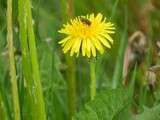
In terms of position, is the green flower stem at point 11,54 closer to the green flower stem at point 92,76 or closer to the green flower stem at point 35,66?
the green flower stem at point 35,66

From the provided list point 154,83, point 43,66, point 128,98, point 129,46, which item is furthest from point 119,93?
point 129,46

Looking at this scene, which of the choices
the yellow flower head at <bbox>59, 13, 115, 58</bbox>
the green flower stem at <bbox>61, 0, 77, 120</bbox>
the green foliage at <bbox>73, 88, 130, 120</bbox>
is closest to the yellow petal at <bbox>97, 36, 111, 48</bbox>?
the yellow flower head at <bbox>59, 13, 115, 58</bbox>

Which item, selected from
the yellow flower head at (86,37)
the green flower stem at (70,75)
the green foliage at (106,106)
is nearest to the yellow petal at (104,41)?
the yellow flower head at (86,37)

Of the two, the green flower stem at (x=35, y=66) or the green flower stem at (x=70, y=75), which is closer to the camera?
the green flower stem at (x=35, y=66)

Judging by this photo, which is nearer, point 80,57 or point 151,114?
point 151,114

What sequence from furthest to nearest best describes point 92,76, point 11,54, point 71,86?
1. point 71,86
2. point 92,76
3. point 11,54

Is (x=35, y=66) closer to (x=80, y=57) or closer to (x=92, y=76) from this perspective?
(x=92, y=76)

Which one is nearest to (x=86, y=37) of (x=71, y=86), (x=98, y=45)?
(x=98, y=45)

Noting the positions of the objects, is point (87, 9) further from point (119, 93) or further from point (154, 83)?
point (119, 93)
